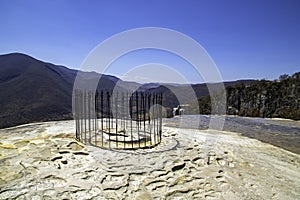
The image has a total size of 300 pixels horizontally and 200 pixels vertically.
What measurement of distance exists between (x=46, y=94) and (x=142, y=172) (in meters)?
18.3

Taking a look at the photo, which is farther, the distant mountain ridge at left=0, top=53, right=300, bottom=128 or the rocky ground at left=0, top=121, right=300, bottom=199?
the distant mountain ridge at left=0, top=53, right=300, bottom=128

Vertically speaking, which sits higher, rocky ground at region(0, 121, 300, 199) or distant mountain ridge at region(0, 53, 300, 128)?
distant mountain ridge at region(0, 53, 300, 128)

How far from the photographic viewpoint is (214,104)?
611 inches

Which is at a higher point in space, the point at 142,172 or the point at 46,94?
the point at 46,94

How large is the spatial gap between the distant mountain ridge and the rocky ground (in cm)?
482

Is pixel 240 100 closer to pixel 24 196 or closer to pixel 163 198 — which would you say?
pixel 163 198

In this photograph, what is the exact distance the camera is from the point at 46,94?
61.5 ft

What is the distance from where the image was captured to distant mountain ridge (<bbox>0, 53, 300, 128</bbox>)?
43.5ft

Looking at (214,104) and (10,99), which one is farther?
(10,99)

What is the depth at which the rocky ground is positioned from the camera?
2.59m

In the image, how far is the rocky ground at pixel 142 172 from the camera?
8.49 feet

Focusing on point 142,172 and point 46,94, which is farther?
point 46,94

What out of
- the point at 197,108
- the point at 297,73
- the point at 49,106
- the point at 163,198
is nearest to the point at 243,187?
the point at 163,198

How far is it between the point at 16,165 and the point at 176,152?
280 cm
